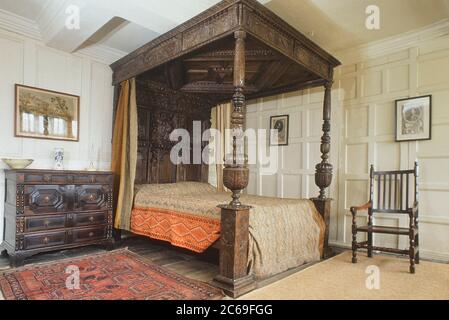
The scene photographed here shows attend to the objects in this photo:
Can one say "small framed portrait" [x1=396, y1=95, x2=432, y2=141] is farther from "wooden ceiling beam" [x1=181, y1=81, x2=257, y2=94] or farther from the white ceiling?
"wooden ceiling beam" [x1=181, y1=81, x2=257, y2=94]

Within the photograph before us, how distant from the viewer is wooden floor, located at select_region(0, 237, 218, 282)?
3018mm

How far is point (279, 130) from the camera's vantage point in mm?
5145

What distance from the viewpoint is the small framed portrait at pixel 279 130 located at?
5.06 m

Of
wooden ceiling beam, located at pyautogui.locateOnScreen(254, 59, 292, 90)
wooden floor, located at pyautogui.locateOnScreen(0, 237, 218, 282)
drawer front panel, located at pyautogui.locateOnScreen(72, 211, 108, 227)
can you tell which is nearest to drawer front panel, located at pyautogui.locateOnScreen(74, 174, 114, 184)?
drawer front panel, located at pyautogui.locateOnScreen(72, 211, 108, 227)

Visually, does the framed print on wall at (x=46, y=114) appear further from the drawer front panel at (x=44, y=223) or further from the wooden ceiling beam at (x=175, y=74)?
the wooden ceiling beam at (x=175, y=74)

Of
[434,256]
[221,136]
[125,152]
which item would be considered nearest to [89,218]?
[125,152]

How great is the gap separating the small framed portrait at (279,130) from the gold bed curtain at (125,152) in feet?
7.76

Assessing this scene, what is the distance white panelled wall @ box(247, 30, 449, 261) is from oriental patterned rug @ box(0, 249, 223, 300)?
2.77 m

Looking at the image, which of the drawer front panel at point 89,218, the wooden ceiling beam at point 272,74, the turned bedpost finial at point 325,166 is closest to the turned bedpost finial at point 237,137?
the wooden ceiling beam at point 272,74

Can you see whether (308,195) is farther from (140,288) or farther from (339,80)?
(140,288)

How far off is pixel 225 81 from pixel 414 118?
8.79 feet

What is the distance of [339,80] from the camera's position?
15.1 ft
